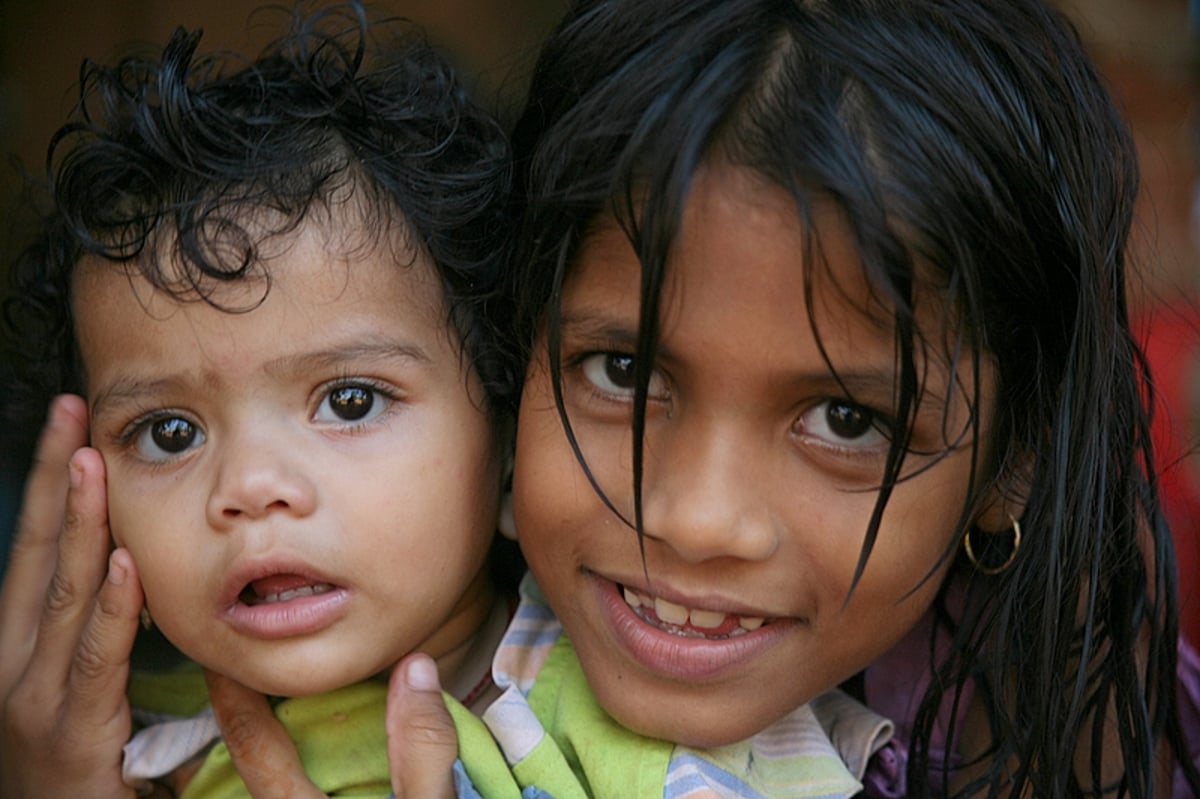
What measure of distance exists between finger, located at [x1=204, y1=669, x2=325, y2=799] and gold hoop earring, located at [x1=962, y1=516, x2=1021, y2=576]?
2.81 ft

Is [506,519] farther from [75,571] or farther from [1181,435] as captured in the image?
[1181,435]

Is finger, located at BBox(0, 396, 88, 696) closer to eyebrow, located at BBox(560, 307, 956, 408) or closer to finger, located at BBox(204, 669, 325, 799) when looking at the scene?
finger, located at BBox(204, 669, 325, 799)

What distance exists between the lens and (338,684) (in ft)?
5.31

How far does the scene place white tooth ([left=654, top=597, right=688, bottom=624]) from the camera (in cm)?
152

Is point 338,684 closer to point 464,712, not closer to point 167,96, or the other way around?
point 464,712

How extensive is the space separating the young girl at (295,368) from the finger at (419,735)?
0.04 m

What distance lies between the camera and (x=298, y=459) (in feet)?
5.11

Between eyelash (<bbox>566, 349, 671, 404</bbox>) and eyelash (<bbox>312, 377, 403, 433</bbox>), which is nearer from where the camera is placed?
eyelash (<bbox>566, 349, 671, 404</bbox>)

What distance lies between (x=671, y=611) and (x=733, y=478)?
209mm

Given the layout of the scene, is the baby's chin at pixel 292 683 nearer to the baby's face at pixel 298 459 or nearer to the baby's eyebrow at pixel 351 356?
the baby's face at pixel 298 459

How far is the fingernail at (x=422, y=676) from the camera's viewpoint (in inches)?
64.4

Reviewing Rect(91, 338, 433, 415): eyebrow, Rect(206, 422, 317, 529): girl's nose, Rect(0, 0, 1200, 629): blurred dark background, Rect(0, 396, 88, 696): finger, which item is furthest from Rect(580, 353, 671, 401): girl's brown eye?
Rect(0, 0, 1200, 629): blurred dark background

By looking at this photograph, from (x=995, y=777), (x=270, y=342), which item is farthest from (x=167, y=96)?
(x=995, y=777)

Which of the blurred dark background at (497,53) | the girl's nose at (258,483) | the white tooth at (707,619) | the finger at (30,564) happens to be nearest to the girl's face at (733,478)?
the white tooth at (707,619)
